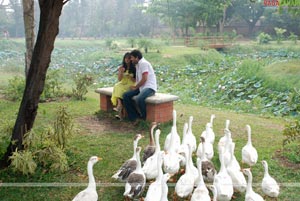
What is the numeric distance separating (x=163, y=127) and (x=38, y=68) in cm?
240

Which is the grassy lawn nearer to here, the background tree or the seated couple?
the seated couple

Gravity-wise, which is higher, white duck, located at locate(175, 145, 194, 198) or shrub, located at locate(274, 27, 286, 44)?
shrub, located at locate(274, 27, 286, 44)

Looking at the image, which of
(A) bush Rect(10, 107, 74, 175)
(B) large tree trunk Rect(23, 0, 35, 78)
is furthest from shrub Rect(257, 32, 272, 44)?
(A) bush Rect(10, 107, 74, 175)

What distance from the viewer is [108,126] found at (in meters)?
5.73

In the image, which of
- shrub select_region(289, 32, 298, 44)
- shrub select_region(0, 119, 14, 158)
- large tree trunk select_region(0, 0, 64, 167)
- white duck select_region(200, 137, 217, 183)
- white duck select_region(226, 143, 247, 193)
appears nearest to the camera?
white duck select_region(226, 143, 247, 193)

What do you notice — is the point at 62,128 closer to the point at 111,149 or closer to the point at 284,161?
the point at 111,149

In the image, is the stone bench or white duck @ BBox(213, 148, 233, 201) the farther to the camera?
the stone bench

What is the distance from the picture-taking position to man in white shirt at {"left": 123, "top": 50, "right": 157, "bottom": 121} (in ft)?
18.1

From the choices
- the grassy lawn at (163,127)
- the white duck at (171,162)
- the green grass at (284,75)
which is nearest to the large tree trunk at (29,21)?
the grassy lawn at (163,127)

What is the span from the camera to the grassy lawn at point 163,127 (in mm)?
3539

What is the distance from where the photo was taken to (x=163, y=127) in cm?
559

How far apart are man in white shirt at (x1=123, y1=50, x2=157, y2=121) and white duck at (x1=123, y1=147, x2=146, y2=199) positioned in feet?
7.41

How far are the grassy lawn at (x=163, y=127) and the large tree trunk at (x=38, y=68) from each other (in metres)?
0.24

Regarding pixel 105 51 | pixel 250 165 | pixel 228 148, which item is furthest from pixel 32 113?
pixel 105 51
